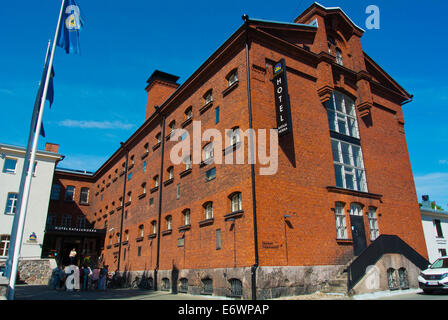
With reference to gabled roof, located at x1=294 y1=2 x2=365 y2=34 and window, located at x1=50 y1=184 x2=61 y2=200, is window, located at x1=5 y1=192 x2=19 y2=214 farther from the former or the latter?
gabled roof, located at x1=294 y1=2 x2=365 y2=34

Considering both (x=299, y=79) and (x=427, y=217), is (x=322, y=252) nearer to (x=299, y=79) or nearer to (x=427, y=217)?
(x=299, y=79)

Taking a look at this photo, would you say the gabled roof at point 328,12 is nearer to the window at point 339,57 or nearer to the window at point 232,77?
the window at point 339,57

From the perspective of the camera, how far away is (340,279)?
1366 cm

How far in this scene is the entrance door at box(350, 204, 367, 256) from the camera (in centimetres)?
1670

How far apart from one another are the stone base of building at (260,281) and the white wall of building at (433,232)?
16647mm

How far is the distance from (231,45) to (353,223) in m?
11.4

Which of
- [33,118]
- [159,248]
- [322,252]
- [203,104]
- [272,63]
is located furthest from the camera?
[159,248]

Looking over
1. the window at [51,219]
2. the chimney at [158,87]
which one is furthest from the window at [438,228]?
the window at [51,219]

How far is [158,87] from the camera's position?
3130 centimetres

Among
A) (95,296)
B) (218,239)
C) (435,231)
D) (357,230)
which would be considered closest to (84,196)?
(95,296)

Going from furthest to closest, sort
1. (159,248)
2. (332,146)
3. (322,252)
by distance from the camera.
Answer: (159,248)
(332,146)
(322,252)

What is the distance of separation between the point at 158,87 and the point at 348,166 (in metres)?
20.1

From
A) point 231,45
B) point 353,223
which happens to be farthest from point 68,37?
point 353,223

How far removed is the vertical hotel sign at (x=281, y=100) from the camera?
1478 centimetres
